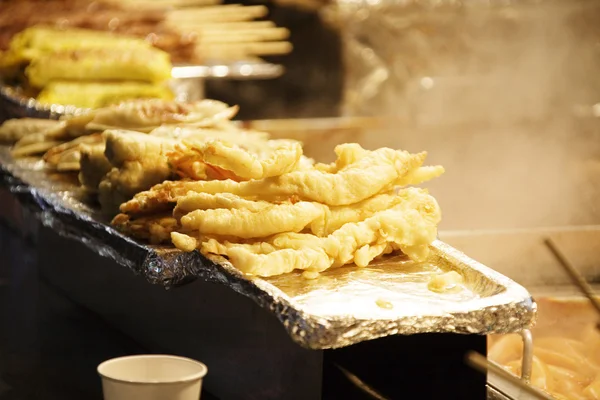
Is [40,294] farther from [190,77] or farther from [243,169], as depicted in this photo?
[190,77]

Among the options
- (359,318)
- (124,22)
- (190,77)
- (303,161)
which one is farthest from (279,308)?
(124,22)

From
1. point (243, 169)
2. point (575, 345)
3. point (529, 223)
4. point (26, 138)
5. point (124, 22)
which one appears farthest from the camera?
point (124, 22)

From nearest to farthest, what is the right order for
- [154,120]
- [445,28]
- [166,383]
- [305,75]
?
[166,383]
[154,120]
[445,28]
[305,75]

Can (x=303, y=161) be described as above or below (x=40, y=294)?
above

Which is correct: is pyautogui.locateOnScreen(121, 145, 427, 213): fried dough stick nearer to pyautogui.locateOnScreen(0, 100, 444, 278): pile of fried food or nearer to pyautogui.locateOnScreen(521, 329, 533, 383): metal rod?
pyautogui.locateOnScreen(0, 100, 444, 278): pile of fried food

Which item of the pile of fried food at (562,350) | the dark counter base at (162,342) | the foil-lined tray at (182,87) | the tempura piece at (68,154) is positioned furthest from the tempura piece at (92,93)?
the pile of fried food at (562,350)

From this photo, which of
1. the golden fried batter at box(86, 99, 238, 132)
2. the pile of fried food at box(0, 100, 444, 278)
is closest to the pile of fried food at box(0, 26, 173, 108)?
the golden fried batter at box(86, 99, 238, 132)
